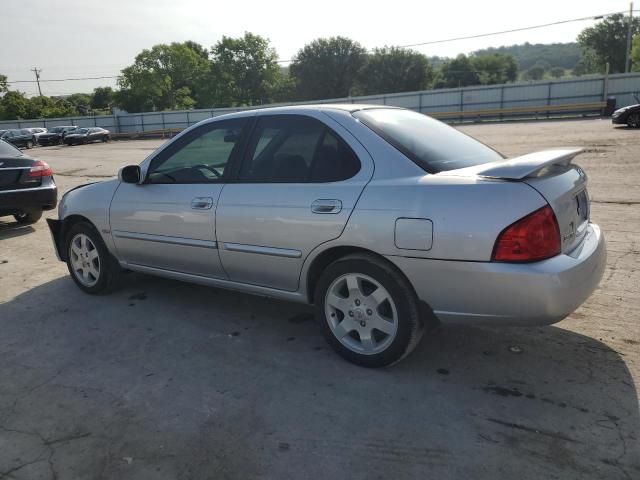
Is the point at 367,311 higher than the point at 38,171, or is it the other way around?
the point at 38,171

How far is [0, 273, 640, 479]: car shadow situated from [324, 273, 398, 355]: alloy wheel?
0.59 feet

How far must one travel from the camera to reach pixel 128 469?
2.54 m

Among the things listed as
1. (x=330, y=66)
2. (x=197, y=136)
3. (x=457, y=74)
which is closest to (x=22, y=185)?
(x=197, y=136)

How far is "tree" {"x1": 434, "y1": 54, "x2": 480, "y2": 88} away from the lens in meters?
97.6

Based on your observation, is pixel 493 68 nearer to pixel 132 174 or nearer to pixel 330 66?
pixel 330 66

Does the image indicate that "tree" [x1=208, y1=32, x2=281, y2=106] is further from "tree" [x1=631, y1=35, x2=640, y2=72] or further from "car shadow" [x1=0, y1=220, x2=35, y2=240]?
"car shadow" [x1=0, y1=220, x2=35, y2=240]

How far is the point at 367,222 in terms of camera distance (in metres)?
3.13

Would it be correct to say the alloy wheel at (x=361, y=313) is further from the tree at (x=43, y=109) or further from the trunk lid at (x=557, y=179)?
the tree at (x=43, y=109)

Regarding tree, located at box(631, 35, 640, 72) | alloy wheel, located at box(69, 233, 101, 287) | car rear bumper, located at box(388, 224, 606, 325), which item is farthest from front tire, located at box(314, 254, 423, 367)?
tree, located at box(631, 35, 640, 72)

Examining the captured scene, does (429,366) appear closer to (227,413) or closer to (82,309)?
(227,413)

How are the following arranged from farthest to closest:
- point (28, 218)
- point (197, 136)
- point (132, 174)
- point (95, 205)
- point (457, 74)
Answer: point (457, 74)
point (28, 218)
point (95, 205)
point (132, 174)
point (197, 136)

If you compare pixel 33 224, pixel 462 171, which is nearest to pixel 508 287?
pixel 462 171

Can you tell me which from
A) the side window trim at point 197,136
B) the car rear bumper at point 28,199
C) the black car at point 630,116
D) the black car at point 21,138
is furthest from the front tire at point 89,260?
the black car at point 21,138

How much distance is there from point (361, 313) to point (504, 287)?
912 mm
